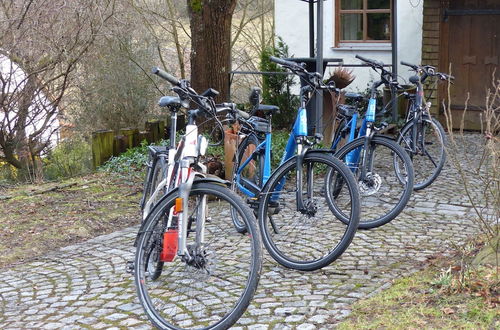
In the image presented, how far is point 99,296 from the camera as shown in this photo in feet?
15.1

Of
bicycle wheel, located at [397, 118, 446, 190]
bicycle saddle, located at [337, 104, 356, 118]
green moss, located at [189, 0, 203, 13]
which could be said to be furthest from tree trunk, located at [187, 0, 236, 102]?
bicycle saddle, located at [337, 104, 356, 118]

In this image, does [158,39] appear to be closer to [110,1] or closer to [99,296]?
[110,1]

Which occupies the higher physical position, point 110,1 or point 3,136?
point 110,1

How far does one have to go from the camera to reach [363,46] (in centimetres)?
1306

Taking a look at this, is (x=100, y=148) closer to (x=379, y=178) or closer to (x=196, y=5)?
(x=196, y=5)

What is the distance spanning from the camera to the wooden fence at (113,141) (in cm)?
1040

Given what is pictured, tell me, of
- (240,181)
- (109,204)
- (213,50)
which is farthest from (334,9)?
(240,181)

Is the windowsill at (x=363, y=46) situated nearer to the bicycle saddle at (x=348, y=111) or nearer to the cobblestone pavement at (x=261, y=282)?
the bicycle saddle at (x=348, y=111)

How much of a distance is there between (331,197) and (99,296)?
1886mm

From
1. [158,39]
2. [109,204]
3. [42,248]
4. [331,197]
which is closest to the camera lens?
[331,197]

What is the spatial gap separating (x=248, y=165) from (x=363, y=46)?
796 cm

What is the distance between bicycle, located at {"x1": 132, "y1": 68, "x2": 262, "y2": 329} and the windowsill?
8.84 m

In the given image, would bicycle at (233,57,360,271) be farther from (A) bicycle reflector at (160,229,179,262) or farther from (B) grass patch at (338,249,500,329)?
(A) bicycle reflector at (160,229,179,262)

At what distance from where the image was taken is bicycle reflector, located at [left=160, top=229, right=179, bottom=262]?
400 centimetres
